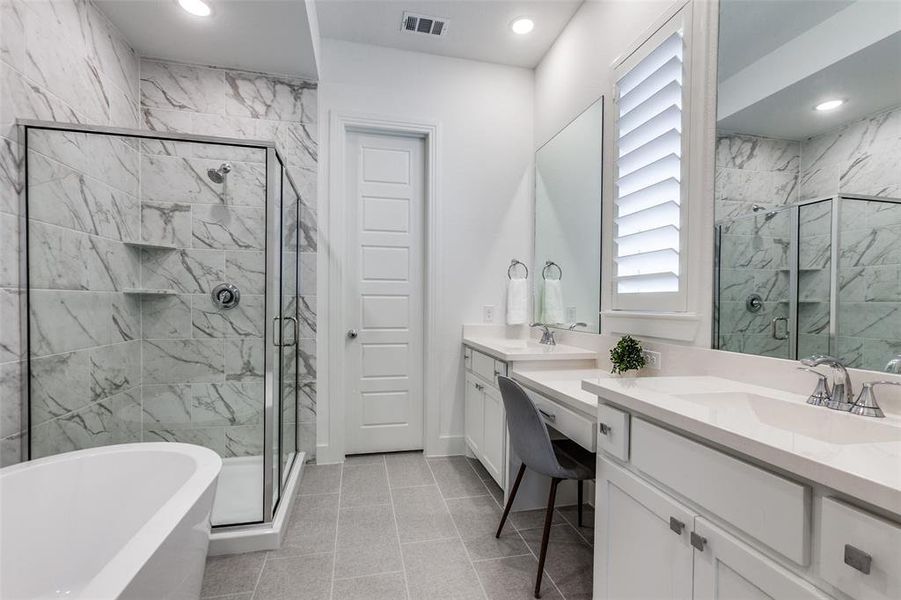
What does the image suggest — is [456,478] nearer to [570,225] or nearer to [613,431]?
[613,431]

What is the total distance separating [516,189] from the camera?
319 centimetres

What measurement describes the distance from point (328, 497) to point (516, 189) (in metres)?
2.50

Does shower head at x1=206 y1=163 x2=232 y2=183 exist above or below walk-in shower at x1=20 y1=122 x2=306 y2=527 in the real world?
above

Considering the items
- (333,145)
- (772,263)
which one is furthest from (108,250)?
(772,263)

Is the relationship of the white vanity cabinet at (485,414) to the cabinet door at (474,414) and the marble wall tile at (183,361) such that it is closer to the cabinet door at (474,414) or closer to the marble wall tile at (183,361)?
the cabinet door at (474,414)

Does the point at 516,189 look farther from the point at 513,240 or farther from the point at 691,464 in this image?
the point at 691,464

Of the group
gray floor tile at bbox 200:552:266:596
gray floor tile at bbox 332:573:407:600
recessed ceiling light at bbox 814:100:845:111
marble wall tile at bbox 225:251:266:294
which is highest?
recessed ceiling light at bbox 814:100:845:111

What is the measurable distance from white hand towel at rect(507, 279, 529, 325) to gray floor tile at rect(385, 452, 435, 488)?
121 cm

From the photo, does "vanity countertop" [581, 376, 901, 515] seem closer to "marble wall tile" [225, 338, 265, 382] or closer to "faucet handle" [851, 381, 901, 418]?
"faucet handle" [851, 381, 901, 418]

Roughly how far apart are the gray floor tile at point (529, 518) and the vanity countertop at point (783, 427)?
1122mm

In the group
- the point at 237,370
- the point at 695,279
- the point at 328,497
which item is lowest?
the point at 328,497

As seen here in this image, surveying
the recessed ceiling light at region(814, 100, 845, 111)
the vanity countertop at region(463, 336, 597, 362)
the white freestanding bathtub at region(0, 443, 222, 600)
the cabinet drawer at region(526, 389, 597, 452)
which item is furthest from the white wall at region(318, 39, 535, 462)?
the recessed ceiling light at region(814, 100, 845, 111)

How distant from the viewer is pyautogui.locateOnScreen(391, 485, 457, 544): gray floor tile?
2.03 m

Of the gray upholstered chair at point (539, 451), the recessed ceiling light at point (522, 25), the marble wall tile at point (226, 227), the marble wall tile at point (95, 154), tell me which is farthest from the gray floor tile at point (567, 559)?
the recessed ceiling light at point (522, 25)
